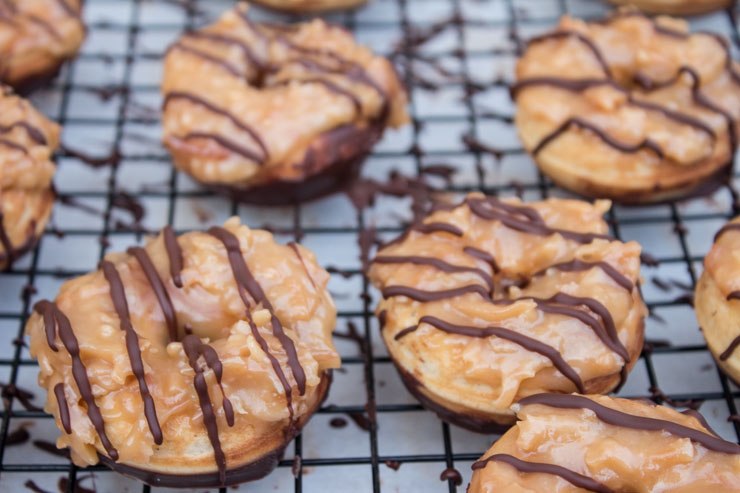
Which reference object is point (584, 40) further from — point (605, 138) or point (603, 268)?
point (603, 268)

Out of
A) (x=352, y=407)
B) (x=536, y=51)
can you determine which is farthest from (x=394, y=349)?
(x=536, y=51)

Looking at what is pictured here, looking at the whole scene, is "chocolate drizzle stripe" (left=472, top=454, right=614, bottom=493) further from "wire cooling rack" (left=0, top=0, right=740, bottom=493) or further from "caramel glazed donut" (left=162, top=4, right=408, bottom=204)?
"caramel glazed donut" (left=162, top=4, right=408, bottom=204)

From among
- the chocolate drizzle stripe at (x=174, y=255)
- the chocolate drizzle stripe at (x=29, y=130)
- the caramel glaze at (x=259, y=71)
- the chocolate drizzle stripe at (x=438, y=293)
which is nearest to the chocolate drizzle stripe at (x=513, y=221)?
the chocolate drizzle stripe at (x=438, y=293)

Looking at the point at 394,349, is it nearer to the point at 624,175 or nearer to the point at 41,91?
the point at 624,175

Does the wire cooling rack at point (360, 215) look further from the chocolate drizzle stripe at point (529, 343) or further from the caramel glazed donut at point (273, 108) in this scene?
the chocolate drizzle stripe at point (529, 343)

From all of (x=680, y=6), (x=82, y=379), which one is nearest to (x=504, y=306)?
(x=82, y=379)

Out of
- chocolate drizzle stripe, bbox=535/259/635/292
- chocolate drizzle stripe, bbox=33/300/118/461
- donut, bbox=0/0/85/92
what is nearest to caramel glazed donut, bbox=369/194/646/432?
chocolate drizzle stripe, bbox=535/259/635/292
